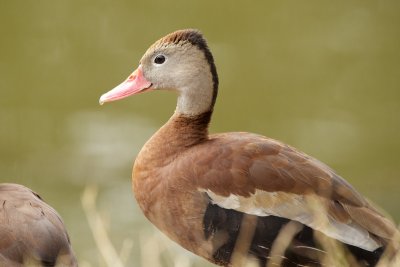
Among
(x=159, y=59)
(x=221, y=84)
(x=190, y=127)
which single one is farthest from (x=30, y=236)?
(x=221, y=84)

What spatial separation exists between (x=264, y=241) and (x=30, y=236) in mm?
1128

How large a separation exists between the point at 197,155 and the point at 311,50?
7249 millimetres

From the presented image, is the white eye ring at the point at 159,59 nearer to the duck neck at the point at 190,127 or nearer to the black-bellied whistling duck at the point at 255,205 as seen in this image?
the duck neck at the point at 190,127

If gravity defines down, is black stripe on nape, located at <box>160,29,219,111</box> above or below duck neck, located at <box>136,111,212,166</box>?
above

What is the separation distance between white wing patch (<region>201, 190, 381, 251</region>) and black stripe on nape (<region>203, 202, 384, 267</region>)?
0.03 m

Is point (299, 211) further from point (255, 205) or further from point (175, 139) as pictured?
point (175, 139)

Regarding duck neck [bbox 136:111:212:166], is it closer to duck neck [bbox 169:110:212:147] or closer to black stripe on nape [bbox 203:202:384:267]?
duck neck [bbox 169:110:212:147]

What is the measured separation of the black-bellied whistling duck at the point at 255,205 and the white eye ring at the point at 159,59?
62cm

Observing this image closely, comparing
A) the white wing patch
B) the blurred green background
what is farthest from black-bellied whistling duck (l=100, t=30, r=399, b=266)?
the blurred green background

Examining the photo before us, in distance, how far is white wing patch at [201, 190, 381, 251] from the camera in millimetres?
6012

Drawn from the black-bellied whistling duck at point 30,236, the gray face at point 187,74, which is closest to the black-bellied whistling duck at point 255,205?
the gray face at point 187,74

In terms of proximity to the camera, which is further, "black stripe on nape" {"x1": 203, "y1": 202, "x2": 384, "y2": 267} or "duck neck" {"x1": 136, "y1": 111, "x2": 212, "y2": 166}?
"duck neck" {"x1": 136, "y1": 111, "x2": 212, "y2": 166}

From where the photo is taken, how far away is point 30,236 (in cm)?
591

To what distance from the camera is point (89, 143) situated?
12.1 m
